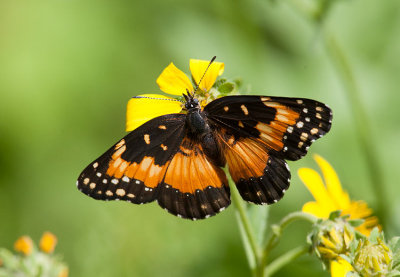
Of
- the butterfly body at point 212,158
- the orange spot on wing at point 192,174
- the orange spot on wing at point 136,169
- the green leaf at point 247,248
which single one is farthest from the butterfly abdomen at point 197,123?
the green leaf at point 247,248

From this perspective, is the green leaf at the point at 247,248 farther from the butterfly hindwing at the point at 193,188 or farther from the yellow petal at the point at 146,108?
the yellow petal at the point at 146,108

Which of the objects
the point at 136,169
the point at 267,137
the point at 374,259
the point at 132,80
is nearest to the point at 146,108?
the point at 136,169

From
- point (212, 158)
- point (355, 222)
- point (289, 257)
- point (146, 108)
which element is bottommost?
point (289, 257)

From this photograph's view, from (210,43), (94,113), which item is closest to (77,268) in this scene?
(94,113)

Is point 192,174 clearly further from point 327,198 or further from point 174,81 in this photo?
point 327,198

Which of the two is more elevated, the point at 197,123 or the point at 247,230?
the point at 197,123

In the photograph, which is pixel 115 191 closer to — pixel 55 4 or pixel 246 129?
pixel 246 129
